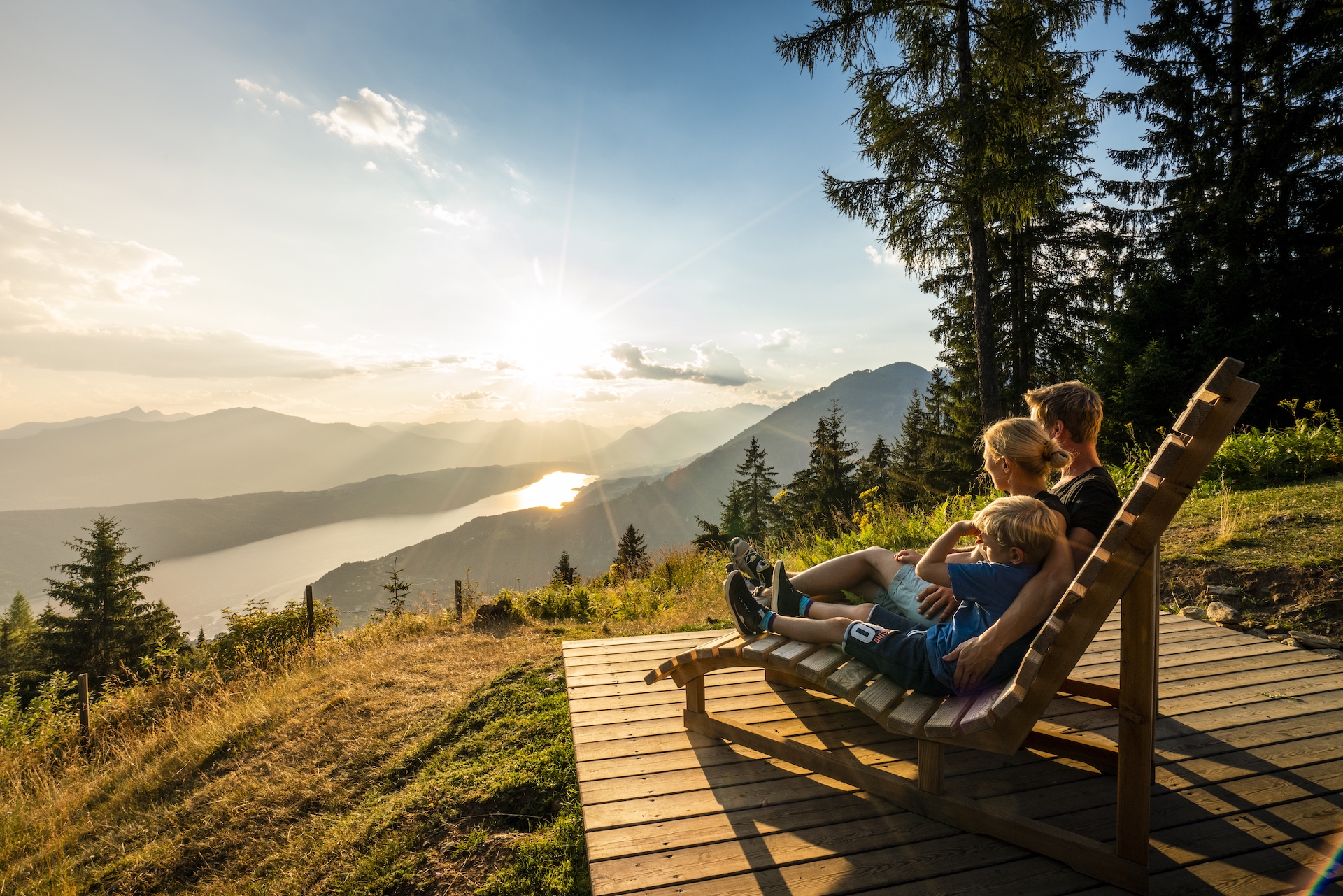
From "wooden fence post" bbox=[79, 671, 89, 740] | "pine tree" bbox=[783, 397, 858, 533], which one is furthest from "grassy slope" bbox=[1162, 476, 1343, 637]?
"pine tree" bbox=[783, 397, 858, 533]

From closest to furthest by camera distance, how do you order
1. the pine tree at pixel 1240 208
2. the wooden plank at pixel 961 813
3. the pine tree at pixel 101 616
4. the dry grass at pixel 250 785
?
the wooden plank at pixel 961 813 < the dry grass at pixel 250 785 < the pine tree at pixel 1240 208 < the pine tree at pixel 101 616

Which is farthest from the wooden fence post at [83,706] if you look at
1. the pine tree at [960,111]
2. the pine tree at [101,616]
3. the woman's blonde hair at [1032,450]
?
the pine tree at [101,616]

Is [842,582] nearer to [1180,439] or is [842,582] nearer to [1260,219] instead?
[1180,439]

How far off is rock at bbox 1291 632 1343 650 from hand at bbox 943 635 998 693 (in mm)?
3189

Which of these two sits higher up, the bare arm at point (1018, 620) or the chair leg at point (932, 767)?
the bare arm at point (1018, 620)

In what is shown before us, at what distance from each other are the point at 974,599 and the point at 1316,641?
10.7 feet

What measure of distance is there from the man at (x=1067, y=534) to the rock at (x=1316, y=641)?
252 centimetres

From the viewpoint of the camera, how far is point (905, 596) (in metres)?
2.91

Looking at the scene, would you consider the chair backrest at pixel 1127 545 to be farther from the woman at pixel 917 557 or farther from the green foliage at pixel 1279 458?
the green foliage at pixel 1279 458

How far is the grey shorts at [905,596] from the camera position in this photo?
2.79 metres

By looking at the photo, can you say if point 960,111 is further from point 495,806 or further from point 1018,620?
point 495,806

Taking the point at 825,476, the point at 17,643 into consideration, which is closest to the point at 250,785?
the point at 825,476

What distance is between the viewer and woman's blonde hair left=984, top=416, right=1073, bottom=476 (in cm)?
254

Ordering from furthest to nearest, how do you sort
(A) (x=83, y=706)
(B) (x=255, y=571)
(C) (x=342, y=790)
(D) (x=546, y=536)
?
1. (B) (x=255, y=571)
2. (D) (x=546, y=536)
3. (A) (x=83, y=706)
4. (C) (x=342, y=790)
